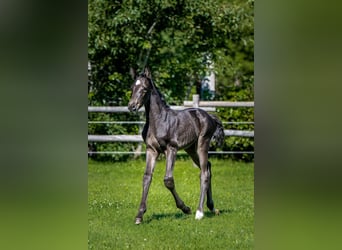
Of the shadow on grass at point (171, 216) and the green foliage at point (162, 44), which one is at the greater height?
the green foliage at point (162, 44)

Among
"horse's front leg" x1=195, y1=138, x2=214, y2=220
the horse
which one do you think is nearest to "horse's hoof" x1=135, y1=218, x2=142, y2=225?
the horse

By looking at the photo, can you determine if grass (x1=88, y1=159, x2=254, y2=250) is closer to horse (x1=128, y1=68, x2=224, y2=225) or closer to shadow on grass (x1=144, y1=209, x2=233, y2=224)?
shadow on grass (x1=144, y1=209, x2=233, y2=224)

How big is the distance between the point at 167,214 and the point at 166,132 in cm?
94

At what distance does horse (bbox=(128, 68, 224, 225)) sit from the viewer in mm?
4152

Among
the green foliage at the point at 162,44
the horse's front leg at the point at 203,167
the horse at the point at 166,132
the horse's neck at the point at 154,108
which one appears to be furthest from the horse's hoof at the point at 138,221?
the green foliage at the point at 162,44

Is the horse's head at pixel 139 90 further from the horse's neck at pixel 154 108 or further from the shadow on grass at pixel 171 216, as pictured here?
the shadow on grass at pixel 171 216

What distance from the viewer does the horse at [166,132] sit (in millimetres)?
4152

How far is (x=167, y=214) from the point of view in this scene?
16.0 feet

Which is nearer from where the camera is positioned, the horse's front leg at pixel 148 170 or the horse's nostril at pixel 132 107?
the horse's nostril at pixel 132 107

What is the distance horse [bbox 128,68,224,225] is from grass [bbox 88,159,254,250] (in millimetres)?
198

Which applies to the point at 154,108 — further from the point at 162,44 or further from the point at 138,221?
the point at 162,44

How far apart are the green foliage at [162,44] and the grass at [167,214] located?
2045 mm

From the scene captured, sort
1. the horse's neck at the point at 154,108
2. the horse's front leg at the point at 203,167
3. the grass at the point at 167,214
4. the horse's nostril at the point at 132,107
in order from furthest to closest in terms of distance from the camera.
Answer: the horse's front leg at the point at 203,167
the horse's neck at the point at 154,108
the horse's nostril at the point at 132,107
the grass at the point at 167,214

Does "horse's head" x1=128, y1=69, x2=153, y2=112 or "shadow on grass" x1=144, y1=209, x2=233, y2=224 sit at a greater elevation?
"horse's head" x1=128, y1=69, x2=153, y2=112
